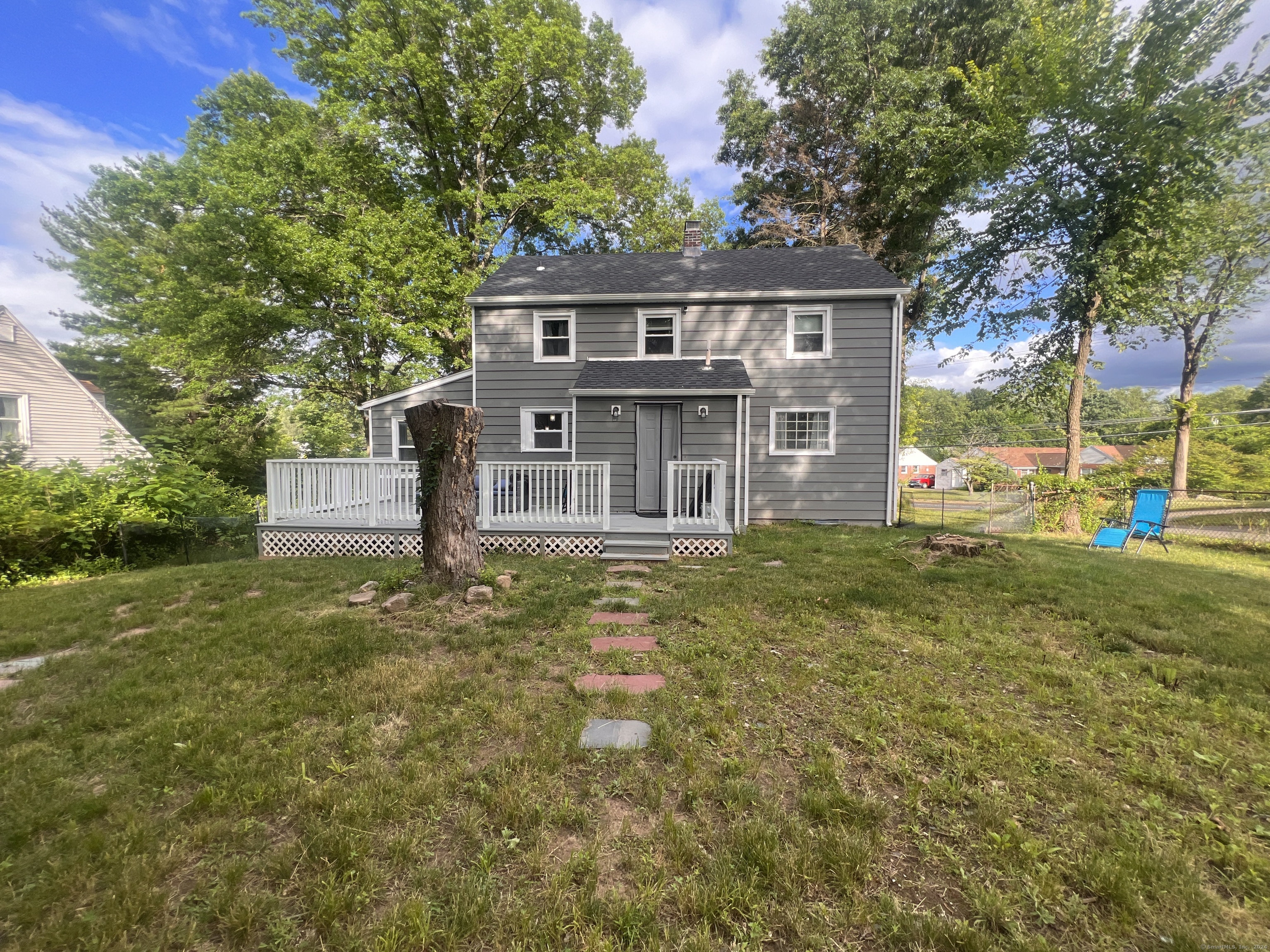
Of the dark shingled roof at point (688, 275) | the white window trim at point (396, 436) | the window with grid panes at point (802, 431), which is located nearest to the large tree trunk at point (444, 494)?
the dark shingled roof at point (688, 275)

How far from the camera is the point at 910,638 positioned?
4.17m

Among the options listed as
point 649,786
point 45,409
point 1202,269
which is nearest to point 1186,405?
point 1202,269

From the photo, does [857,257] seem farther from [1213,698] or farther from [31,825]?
[31,825]

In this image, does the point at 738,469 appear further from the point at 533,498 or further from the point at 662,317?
the point at 533,498

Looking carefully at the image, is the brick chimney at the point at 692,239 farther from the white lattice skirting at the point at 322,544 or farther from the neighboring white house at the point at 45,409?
the neighboring white house at the point at 45,409

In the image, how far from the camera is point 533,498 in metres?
7.81

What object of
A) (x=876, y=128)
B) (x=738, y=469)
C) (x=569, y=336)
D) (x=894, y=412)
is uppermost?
(x=876, y=128)

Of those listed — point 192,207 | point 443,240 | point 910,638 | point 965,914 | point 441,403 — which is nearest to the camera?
point 965,914

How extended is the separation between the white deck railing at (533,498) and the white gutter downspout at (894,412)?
22.4 ft

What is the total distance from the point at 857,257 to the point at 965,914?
13.3 m

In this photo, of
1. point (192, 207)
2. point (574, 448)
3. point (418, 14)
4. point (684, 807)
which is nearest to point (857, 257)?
point (574, 448)

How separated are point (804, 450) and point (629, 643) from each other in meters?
8.24

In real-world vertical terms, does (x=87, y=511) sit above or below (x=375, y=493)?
below

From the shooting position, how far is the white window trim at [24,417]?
14.2 m
